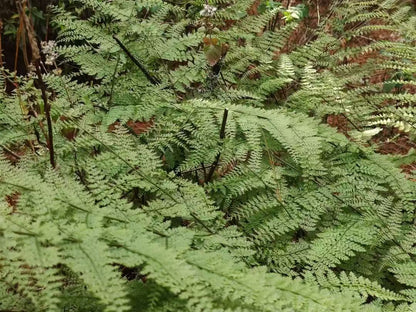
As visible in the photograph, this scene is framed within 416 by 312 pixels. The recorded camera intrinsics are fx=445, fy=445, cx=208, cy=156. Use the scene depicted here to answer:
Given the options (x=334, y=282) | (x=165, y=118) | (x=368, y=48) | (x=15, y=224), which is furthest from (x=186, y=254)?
(x=368, y=48)

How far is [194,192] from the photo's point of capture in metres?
1.68

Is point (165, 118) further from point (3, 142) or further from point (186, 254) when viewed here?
point (186, 254)

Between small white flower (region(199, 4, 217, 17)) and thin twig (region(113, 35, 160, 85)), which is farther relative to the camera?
thin twig (region(113, 35, 160, 85))

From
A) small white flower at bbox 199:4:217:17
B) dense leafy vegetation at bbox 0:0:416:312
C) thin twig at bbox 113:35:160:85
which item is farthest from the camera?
thin twig at bbox 113:35:160:85

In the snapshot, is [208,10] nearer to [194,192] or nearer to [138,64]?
[138,64]

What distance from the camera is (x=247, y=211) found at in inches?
71.8

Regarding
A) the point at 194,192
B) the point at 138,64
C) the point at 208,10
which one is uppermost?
the point at 208,10

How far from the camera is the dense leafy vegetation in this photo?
3.48 feet

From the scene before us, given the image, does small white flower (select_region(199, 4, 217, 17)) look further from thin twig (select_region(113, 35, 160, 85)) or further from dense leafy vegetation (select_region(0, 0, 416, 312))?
thin twig (select_region(113, 35, 160, 85))

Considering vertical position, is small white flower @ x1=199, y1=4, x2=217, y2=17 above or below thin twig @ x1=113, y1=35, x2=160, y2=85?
above

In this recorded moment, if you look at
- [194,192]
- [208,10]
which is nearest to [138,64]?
[208,10]

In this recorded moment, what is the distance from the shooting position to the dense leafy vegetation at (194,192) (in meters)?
1.06

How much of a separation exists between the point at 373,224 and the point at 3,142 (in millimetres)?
1525

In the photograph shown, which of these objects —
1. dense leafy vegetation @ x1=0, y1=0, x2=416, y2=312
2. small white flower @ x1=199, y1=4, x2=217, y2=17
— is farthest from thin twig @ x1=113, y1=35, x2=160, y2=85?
small white flower @ x1=199, y1=4, x2=217, y2=17
